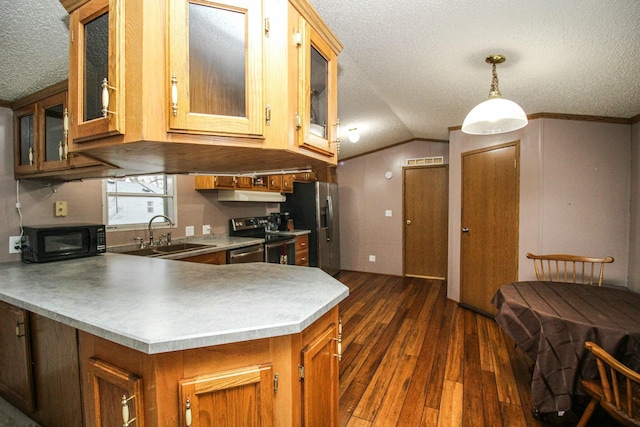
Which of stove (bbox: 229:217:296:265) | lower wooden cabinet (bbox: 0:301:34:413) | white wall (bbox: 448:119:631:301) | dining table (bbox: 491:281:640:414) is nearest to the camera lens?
dining table (bbox: 491:281:640:414)

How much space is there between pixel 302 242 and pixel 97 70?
11.5 ft

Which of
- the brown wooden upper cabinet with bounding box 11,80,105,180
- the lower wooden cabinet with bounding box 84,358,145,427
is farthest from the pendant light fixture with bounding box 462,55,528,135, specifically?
the brown wooden upper cabinet with bounding box 11,80,105,180

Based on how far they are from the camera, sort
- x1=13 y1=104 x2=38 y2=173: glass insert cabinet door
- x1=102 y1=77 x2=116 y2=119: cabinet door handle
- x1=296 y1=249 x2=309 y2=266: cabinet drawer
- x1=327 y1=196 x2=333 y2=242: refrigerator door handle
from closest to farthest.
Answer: x1=102 y1=77 x2=116 y2=119: cabinet door handle
x1=13 y1=104 x2=38 y2=173: glass insert cabinet door
x1=296 y1=249 x2=309 y2=266: cabinet drawer
x1=327 y1=196 x2=333 y2=242: refrigerator door handle

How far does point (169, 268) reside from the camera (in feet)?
5.93

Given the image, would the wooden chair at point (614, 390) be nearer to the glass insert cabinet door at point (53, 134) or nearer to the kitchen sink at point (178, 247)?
the kitchen sink at point (178, 247)

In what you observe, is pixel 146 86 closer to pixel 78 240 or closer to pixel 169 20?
pixel 169 20

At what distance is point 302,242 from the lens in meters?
4.45

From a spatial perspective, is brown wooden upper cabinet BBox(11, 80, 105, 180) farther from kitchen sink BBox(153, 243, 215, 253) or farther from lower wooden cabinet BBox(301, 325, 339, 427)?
lower wooden cabinet BBox(301, 325, 339, 427)

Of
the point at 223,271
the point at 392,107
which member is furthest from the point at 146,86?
the point at 392,107

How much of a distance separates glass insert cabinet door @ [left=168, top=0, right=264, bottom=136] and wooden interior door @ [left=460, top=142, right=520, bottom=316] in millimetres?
3070

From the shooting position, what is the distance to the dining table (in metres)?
1.43

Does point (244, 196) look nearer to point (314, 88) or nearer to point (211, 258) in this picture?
point (211, 258)

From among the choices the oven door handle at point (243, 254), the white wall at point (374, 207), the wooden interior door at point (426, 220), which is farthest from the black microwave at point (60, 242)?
the wooden interior door at point (426, 220)

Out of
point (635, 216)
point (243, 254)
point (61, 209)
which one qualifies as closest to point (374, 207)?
point (243, 254)
